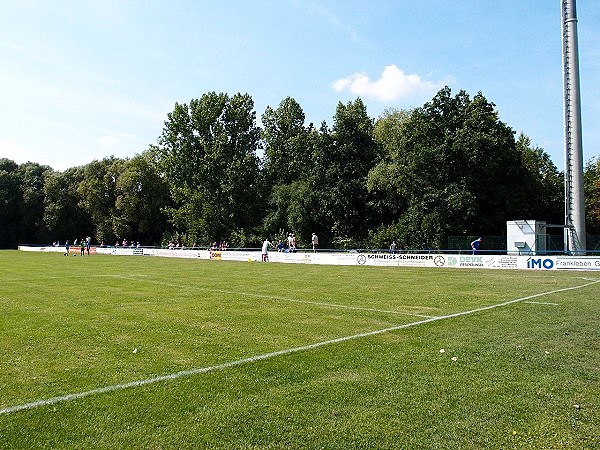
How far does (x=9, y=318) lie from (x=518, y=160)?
42579mm

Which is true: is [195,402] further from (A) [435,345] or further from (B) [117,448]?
(A) [435,345]

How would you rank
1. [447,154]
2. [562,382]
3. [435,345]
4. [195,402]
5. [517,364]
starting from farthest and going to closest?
[447,154] < [435,345] < [517,364] < [562,382] < [195,402]

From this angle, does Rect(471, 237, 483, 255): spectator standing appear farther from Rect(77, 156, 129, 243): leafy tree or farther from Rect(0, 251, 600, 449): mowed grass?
Rect(77, 156, 129, 243): leafy tree

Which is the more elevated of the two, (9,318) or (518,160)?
(518,160)

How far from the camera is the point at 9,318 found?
1124 cm

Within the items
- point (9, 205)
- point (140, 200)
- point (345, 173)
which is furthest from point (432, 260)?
point (9, 205)

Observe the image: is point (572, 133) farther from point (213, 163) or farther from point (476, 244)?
point (213, 163)

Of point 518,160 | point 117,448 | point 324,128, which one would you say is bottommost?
point 117,448

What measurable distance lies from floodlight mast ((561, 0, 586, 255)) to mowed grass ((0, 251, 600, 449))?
2294cm

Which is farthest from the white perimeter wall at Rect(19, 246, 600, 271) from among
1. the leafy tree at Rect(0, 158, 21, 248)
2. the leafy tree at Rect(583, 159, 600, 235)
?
the leafy tree at Rect(0, 158, 21, 248)

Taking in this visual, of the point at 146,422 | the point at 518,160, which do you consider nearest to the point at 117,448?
the point at 146,422

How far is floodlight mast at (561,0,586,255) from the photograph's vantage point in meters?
→ 33.3

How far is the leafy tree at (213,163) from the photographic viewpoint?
63.0 metres

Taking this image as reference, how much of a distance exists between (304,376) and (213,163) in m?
58.4
